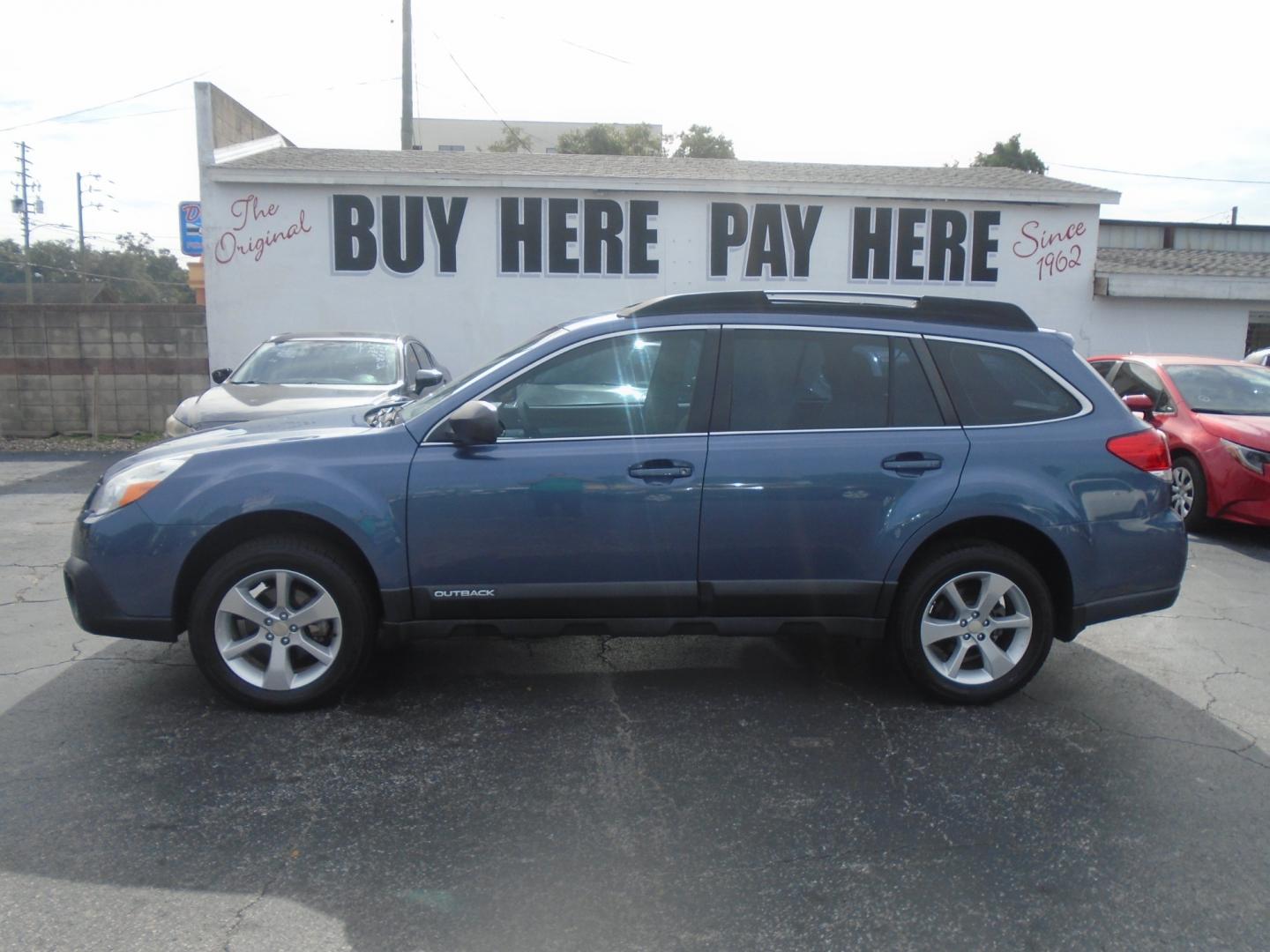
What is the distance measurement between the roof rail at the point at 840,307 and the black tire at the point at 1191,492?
15.7 feet

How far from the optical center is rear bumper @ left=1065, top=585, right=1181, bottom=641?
4.49 meters

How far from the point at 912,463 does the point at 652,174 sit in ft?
37.4

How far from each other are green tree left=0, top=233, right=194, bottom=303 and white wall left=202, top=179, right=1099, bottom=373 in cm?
5283

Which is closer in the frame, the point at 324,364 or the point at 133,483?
the point at 133,483

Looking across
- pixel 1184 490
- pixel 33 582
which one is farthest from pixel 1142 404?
pixel 33 582

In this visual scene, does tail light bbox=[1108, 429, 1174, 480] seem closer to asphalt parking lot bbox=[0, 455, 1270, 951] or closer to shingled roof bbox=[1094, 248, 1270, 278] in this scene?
asphalt parking lot bbox=[0, 455, 1270, 951]

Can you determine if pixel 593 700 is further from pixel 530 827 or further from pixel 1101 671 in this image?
pixel 1101 671

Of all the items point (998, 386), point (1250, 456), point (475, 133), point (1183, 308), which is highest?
point (475, 133)

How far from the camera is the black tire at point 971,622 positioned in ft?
14.5

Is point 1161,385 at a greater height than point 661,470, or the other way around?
point 1161,385

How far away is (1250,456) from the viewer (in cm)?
812

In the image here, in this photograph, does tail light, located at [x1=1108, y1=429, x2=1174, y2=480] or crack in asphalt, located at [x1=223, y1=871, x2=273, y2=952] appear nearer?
crack in asphalt, located at [x1=223, y1=871, x2=273, y2=952]

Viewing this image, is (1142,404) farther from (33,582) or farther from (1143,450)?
(33,582)

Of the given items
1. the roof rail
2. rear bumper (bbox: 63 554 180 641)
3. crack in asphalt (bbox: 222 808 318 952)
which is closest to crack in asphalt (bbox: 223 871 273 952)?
crack in asphalt (bbox: 222 808 318 952)
